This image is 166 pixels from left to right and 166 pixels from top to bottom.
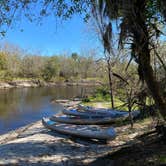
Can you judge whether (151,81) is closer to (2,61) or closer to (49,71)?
(2,61)

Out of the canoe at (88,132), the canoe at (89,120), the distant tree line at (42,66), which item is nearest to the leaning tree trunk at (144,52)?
the canoe at (88,132)

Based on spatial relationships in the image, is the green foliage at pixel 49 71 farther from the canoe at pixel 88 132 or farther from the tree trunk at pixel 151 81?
the tree trunk at pixel 151 81

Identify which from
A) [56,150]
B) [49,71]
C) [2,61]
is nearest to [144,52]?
[56,150]

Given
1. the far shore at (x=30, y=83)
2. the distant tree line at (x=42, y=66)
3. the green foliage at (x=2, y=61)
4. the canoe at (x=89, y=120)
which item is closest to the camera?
the canoe at (x=89, y=120)

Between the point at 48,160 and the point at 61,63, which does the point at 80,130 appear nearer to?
the point at 48,160

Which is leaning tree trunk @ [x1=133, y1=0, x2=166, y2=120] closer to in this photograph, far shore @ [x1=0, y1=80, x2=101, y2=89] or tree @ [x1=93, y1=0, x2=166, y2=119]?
tree @ [x1=93, y1=0, x2=166, y2=119]

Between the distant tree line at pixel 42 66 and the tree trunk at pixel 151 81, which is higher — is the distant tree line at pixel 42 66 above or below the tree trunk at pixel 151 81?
above

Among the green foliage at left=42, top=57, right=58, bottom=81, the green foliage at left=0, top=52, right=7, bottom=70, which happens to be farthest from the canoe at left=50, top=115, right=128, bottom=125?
the green foliage at left=42, top=57, right=58, bottom=81

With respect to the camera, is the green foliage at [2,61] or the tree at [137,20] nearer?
the tree at [137,20]

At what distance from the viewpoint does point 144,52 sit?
554 centimetres

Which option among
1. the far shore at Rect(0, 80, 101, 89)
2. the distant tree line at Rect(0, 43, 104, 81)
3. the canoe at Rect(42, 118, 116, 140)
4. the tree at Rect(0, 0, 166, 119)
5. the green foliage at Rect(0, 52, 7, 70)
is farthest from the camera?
the distant tree line at Rect(0, 43, 104, 81)

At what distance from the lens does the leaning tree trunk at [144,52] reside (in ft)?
17.1

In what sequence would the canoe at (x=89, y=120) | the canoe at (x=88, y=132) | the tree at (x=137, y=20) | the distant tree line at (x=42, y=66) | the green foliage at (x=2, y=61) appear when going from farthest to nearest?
the distant tree line at (x=42, y=66), the green foliage at (x=2, y=61), the canoe at (x=89, y=120), the canoe at (x=88, y=132), the tree at (x=137, y=20)

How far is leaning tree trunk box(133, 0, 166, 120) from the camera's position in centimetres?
522
